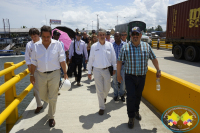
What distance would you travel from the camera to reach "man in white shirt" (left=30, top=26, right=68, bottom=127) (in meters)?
2.96

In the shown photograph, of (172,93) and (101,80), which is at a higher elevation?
(101,80)

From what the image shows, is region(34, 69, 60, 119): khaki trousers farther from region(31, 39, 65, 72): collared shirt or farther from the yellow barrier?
the yellow barrier

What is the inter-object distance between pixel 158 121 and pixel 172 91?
69 centimetres

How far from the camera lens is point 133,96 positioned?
10.1ft

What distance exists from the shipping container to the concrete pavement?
9584mm

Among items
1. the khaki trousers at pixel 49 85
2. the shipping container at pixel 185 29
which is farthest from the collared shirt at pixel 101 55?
the shipping container at pixel 185 29

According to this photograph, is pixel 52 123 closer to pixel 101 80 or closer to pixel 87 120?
pixel 87 120

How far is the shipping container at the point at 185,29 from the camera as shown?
37.0 ft

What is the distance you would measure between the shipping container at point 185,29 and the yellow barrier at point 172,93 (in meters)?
9.16

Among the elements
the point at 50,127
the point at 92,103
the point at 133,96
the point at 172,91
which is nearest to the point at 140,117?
the point at 133,96

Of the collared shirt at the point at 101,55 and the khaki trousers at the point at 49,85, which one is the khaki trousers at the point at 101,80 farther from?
the khaki trousers at the point at 49,85

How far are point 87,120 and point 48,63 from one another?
4.77 ft

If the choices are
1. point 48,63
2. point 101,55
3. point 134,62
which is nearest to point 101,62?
point 101,55

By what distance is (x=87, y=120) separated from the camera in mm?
3400
